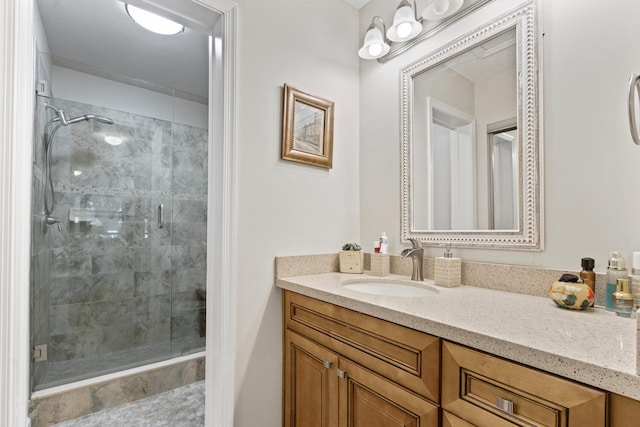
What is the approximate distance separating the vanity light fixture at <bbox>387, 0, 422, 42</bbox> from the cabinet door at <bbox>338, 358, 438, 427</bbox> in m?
1.46

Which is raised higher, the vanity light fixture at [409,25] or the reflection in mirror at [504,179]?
the vanity light fixture at [409,25]

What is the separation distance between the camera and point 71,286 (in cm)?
223

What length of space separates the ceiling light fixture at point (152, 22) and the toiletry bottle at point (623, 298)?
7.35 ft

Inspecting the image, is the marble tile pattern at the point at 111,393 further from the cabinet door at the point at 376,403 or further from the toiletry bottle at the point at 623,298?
the toiletry bottle at the point at 623,298

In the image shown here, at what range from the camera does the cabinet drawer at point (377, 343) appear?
782mm

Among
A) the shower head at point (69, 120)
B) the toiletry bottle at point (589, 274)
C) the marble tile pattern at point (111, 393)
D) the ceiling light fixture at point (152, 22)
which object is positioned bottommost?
the marble tile pattern at point (111, 393)

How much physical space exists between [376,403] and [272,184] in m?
0.98

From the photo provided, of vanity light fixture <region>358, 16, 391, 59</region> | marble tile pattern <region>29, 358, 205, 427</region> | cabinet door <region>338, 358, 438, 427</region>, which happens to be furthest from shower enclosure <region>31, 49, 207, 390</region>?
vanity light fixture <region>358, 16, 391, 59</region>

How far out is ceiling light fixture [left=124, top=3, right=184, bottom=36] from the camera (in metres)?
1.69

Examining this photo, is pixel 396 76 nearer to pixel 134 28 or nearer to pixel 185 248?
pixel 134 28

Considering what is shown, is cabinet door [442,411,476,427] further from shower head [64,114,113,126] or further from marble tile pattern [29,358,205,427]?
shower head [64,114,113,126]

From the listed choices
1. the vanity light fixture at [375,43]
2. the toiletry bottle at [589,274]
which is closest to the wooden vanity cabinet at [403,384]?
the toiletry bottle at [589,274]

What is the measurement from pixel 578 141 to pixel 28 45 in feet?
6.10

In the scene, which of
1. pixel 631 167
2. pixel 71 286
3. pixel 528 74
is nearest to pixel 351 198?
pixel 528 74
